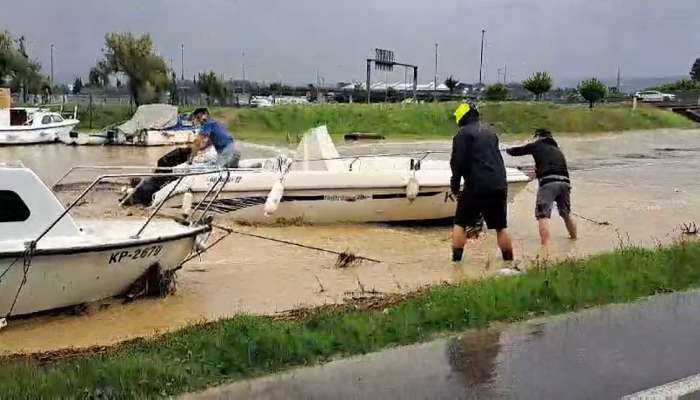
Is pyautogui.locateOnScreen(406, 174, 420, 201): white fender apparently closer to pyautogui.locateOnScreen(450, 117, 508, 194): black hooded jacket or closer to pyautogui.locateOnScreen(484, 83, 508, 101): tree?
pyautogui.locateOnScreen(450, 117, 508, 194): black hooded jacket

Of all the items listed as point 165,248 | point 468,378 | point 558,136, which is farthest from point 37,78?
point 468,378

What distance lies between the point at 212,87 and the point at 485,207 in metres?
74.4

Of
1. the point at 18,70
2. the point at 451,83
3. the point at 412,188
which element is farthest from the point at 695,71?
the point at 412,188

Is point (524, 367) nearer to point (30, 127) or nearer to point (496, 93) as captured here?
point (30, 127)

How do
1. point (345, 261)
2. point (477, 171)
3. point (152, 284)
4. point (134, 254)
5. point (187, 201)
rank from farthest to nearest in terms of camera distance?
point (187, 201)
point (345, 261)
point (477, 171)
point (152, 284)
point (134, 254)

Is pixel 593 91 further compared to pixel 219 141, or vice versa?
pixel 593 91

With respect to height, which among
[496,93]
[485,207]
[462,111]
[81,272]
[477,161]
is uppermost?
[496,93]

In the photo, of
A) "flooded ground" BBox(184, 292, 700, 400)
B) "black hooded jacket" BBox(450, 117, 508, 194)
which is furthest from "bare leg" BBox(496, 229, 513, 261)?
"flooded ground" BBox(184, 292, 700, 400)

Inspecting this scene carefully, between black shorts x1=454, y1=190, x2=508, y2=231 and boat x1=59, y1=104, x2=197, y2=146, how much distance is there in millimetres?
32659

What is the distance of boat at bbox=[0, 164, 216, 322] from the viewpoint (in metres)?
8.59

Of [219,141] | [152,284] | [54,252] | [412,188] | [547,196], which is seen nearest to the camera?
[54,252]

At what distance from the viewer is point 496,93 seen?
75.1 metres

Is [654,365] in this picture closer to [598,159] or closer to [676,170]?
[676,170]

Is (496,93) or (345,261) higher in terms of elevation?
(496,93)
